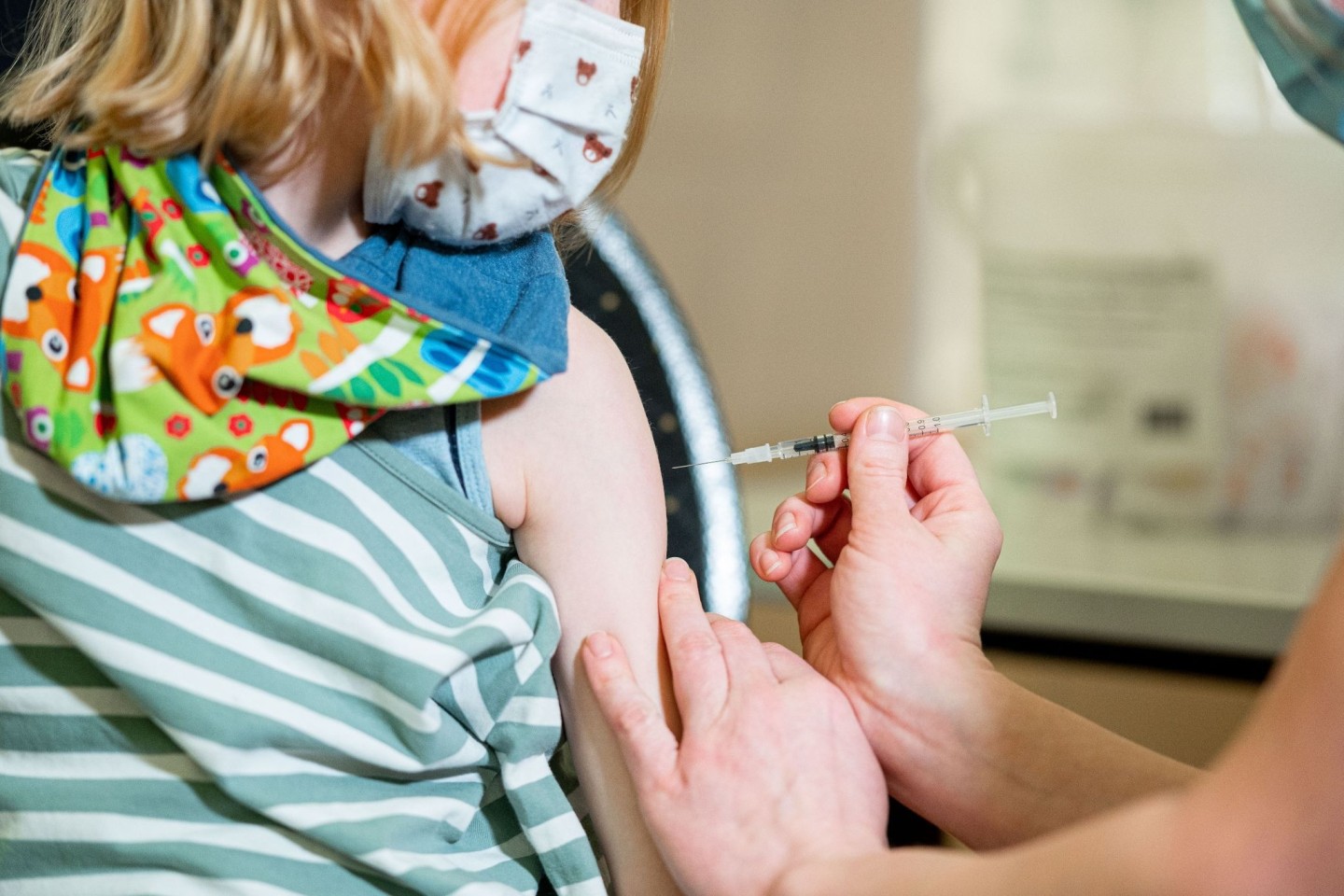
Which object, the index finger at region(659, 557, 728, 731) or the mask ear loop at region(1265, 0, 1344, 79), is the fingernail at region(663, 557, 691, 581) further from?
the mask ear loop at region(1265, 0, 1344, 79)

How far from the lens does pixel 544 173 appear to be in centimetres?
73

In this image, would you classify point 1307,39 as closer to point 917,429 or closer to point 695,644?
point 917,429

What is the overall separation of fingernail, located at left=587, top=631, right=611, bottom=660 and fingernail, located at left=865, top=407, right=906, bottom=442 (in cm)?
26

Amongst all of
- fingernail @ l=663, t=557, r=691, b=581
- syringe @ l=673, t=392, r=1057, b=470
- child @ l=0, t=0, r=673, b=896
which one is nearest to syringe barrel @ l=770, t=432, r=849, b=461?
syringe @ l=673, t=392, r=1057, b=470

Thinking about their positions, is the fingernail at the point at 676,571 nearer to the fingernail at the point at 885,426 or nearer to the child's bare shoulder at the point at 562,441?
the child's bare shoulder at the point at 562,441

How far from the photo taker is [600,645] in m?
0.80

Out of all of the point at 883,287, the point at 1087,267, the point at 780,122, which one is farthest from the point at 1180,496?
the point at 780,122

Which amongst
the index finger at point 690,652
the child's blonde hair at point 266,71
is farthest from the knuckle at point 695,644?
the child's blonde hair at point 266,71

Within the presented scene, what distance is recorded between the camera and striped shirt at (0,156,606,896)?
0.69 meters

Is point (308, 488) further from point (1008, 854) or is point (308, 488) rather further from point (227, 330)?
point (1008, 854)

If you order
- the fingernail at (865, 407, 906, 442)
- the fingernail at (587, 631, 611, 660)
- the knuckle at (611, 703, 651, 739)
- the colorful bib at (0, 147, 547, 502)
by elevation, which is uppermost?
the colorful bib at (0, 147, 547, 502)

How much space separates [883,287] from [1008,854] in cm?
204

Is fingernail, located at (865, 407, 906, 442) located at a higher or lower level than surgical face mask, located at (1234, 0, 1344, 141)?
lower

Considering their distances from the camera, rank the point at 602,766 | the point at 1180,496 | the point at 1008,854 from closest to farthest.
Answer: the point at 1008,854
the point at 602,766
the point at 1180,496
